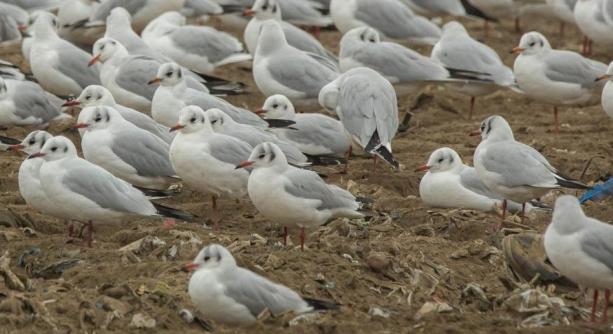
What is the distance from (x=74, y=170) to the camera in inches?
393

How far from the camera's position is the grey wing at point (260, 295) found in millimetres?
7883

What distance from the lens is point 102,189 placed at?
9930 mm

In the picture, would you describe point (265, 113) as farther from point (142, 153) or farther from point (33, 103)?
point (33, 103)

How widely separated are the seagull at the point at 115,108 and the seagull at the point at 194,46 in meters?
3.13

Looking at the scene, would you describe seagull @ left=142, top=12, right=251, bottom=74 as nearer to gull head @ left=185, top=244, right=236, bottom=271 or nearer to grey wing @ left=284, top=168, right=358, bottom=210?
grey wing @ left=284, top=168, right=358, bottom=210

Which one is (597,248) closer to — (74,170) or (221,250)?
(221,250)

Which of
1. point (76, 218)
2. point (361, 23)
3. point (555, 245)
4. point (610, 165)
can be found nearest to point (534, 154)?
point (610, 165)

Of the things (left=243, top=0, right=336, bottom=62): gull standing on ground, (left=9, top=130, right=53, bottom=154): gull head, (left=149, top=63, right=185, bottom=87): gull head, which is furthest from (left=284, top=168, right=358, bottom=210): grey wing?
(left=243, top=0, right=336, bottom=62): gull standing on ground

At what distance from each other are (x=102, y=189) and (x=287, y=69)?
4300 mm

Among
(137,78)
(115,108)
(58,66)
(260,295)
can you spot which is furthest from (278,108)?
(260,295)

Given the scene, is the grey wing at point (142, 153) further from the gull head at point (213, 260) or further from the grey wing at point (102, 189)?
the gull head at point (213, 260)

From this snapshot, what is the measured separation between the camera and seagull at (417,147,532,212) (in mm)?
11031

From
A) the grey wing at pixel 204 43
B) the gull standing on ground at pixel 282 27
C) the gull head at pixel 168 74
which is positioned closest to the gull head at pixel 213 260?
the gull head at pixel 168 74

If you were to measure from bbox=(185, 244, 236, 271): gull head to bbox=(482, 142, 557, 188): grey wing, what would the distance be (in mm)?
3199
